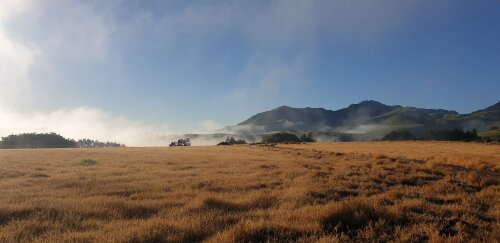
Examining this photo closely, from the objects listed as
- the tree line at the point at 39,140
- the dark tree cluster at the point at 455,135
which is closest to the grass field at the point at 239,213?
the dark tree cluster at the point at 455,135

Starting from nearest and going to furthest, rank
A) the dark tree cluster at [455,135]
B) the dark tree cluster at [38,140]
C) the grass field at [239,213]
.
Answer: the grass field at [239,213]
the dark tree cluster at [455,135]
the dark tree cluster at [38,140]

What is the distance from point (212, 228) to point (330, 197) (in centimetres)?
658

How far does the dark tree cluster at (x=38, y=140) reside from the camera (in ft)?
539

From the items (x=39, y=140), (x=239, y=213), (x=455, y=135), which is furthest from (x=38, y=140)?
(x=239, y=213)

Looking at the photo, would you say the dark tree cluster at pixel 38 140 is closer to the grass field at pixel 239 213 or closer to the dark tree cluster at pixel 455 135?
the dark tree cluster at pixel 455 135

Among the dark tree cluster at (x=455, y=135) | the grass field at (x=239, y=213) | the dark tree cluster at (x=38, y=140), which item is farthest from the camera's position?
the dark tree cluster at (x=38, y=140)

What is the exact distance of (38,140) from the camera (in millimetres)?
167250

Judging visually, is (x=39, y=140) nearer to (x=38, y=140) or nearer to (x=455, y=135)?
(x=38, y=140)

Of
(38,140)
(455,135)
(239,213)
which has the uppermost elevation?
(38,140)

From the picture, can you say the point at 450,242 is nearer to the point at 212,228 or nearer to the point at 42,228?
the point at 212,228

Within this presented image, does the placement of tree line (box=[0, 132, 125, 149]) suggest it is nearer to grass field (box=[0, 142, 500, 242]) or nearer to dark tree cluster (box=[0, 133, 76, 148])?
dark tree cluster (box=[0, 133, 76, 148])

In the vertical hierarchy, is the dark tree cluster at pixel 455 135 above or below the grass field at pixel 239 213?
above

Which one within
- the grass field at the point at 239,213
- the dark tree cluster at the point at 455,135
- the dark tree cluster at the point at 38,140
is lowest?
the grass field at the point at 239,213

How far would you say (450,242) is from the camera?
8.39m
